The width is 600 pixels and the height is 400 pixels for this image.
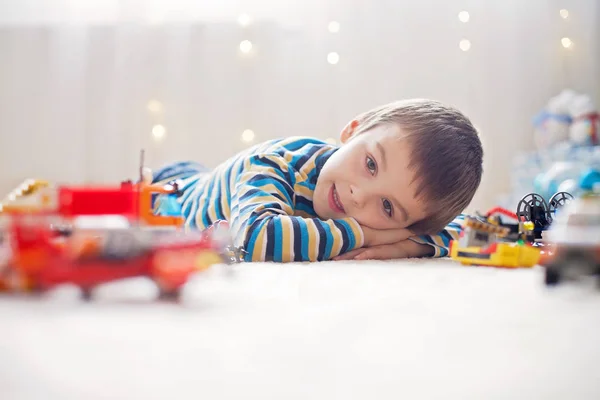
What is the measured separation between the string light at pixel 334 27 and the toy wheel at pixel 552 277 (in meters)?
1.89

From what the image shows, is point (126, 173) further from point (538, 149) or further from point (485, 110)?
point (538, 149)

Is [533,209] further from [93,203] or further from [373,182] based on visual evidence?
[93,203]

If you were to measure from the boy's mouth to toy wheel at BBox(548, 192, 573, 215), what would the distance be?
308 mm

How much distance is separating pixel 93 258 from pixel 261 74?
188 cm

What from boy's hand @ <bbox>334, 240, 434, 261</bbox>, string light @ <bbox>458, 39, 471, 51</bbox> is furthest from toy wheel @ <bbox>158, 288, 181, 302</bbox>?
string light @ <bbox>458, 39, 471, 51</bbox>

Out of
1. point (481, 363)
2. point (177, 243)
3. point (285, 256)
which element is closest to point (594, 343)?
point (481, 363)

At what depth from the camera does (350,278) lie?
22.8 inches

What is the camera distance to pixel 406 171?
920 millimetres

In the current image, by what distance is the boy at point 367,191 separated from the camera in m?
0.89

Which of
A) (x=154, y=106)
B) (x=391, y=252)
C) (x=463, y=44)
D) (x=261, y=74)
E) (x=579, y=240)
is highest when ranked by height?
(x=463, y=44)

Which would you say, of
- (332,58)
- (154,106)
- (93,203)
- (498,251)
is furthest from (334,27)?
(93,203)

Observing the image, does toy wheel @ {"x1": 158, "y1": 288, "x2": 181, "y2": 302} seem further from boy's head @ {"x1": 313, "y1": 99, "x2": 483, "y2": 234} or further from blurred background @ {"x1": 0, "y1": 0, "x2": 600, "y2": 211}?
blurred background @ {"x1": 0, "y1": 0, "x2": 600, "y2": 211}

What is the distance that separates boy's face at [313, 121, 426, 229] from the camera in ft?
3.05

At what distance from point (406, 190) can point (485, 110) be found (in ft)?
4.96
